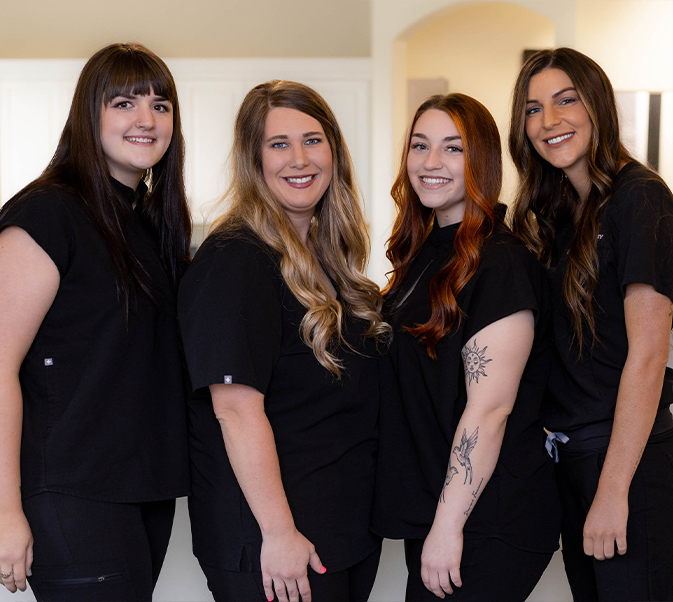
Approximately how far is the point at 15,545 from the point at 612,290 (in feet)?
4.52

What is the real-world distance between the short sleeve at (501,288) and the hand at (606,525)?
442mm

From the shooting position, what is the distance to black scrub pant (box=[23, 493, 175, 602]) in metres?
1.39

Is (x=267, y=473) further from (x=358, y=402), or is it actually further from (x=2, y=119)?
(x=2, y=119)

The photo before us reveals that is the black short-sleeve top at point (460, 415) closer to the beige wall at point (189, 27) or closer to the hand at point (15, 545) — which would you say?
the hand at point (15, 545)

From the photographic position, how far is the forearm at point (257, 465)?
1.45 metres

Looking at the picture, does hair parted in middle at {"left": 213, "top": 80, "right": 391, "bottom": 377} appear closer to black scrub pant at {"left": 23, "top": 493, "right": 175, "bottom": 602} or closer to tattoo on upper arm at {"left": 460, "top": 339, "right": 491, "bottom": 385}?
tattoo on upper arm at {"left": 460, "top": 339, "right": 491, "bottom": 385}

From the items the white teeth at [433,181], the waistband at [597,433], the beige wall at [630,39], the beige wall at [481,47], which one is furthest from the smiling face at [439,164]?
the beige wall at [481,47]

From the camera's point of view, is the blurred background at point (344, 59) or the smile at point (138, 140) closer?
the smile at point (138, 140)

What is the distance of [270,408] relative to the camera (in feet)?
5.06

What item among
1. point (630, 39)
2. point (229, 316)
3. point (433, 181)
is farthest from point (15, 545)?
point (630, 39)

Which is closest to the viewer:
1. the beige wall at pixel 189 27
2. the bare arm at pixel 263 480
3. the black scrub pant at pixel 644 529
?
the bare arm at pixel 263 480

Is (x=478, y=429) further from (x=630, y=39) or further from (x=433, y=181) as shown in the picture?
(x=630, y=39)

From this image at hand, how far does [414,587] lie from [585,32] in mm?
3354

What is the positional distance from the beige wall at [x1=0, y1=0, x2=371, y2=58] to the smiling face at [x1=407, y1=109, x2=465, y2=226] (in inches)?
164
